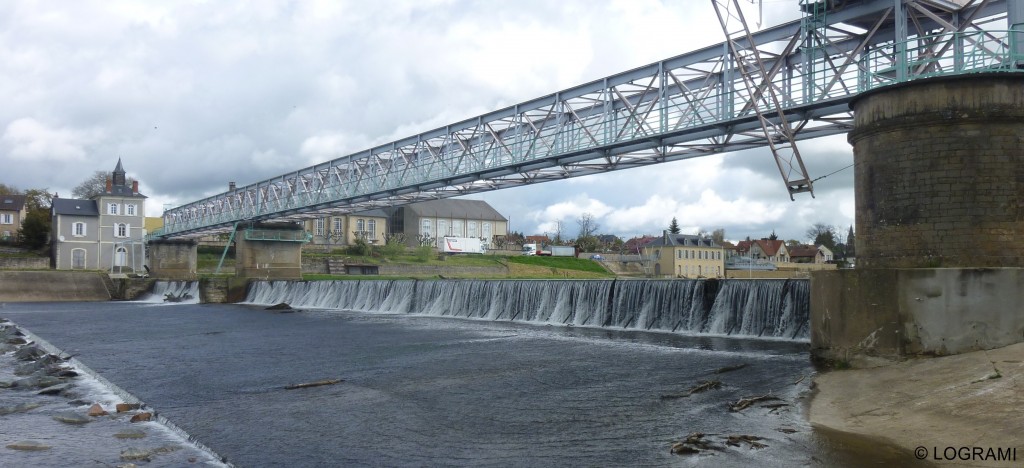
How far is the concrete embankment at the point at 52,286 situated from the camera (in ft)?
225

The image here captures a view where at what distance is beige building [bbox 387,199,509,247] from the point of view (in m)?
133

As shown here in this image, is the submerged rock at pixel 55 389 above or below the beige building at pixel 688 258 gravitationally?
below

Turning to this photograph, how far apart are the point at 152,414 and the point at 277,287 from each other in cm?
4998

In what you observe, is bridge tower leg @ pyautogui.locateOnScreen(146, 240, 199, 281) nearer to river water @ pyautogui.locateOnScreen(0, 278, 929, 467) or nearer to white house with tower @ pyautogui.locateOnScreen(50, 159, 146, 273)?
white house with tower @ pyautogui.locateOnScreen(50, 159, 146, 273)

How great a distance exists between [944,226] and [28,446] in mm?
17876

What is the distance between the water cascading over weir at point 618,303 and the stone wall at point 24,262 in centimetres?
4815

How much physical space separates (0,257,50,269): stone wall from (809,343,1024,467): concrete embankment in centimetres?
8665

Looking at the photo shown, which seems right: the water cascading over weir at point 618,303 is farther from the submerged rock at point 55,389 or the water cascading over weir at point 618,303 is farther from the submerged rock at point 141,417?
the submerged rock at point 55,389

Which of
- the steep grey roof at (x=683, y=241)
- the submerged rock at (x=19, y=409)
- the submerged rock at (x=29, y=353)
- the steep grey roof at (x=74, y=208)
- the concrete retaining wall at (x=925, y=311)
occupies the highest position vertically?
the steep grey roof at (x=74, y=208)

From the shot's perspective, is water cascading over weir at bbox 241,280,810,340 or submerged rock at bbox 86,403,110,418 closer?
submerged rock at bbox 86,403,110,418

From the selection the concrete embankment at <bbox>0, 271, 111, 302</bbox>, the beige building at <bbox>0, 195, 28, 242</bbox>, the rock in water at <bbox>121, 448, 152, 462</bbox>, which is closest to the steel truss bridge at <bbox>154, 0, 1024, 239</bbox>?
the rock in water at <bbox>121, 448, 152, 462</bbox>

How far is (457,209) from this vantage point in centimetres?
14025

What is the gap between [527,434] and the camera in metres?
13.4

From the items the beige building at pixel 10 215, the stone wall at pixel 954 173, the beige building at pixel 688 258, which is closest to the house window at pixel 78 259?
the beige building at pixel 10 215
